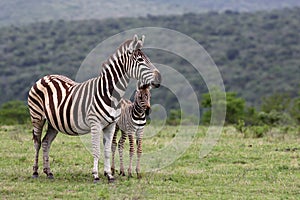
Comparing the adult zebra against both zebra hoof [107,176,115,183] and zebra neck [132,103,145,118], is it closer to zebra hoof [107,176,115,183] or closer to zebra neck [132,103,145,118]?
zebra hoof [107,176,115,183]

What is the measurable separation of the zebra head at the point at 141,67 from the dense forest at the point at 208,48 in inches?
1394

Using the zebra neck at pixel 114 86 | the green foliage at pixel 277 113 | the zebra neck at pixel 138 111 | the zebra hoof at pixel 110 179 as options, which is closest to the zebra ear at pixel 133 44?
the zebra neck at pixel 114 86

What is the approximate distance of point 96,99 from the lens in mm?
9969

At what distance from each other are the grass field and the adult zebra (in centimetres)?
58

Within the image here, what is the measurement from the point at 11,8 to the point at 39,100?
416 feet

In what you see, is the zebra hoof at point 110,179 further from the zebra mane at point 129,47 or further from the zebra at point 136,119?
the zebra mane at point 129,47

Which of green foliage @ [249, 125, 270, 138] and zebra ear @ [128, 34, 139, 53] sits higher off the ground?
zebra ear @ [128, 34, 139, 53]

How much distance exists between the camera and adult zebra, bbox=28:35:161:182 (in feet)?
32.1

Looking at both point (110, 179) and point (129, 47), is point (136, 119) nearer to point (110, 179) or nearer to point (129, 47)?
point (110, 179)

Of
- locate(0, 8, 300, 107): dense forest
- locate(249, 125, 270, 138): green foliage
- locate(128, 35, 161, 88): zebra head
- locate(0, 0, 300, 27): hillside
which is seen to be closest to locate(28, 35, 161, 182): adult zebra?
locate(128, 35, 161, 88): zebra head

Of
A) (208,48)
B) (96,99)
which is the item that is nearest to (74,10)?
(208,48)

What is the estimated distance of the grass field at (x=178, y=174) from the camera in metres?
9.12

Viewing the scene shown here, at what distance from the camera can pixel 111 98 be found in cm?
992

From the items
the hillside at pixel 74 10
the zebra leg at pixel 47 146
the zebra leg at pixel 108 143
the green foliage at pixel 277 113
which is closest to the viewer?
the zebra leg at pixel 108 143
